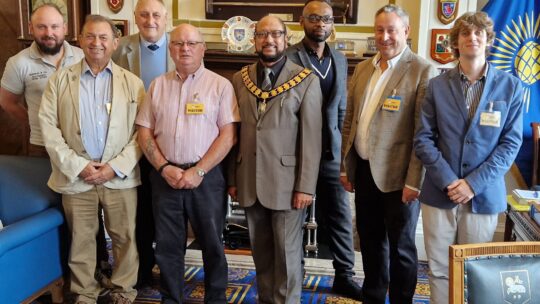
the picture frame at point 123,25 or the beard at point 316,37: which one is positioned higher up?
the picture frame at point 123,25

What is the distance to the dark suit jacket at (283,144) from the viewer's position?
7.72 feet

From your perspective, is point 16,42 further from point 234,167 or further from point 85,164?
point 234,167

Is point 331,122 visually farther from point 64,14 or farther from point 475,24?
point 64,14

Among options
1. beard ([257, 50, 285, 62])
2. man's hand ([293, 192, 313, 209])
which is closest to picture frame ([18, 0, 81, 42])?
beard ([257, 50, 285, 62])

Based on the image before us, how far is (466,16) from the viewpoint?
2.00 meters

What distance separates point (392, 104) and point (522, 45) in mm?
1957

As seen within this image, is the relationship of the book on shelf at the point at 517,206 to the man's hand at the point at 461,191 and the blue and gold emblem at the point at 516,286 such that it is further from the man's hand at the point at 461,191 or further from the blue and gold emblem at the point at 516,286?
the blue and gold emblem at the point at 516,286

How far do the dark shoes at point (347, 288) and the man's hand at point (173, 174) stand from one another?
3.89ft

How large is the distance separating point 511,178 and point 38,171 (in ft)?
10.9

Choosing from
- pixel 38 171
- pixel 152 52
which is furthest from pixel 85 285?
pixel 152 52

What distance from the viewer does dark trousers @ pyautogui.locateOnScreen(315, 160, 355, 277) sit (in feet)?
9.50

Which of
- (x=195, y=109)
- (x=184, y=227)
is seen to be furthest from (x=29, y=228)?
(x=195, y=109)

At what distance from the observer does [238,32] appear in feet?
13.1

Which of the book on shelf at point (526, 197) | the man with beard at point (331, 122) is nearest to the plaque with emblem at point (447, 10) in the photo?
the man with beard at point (331, 122)
